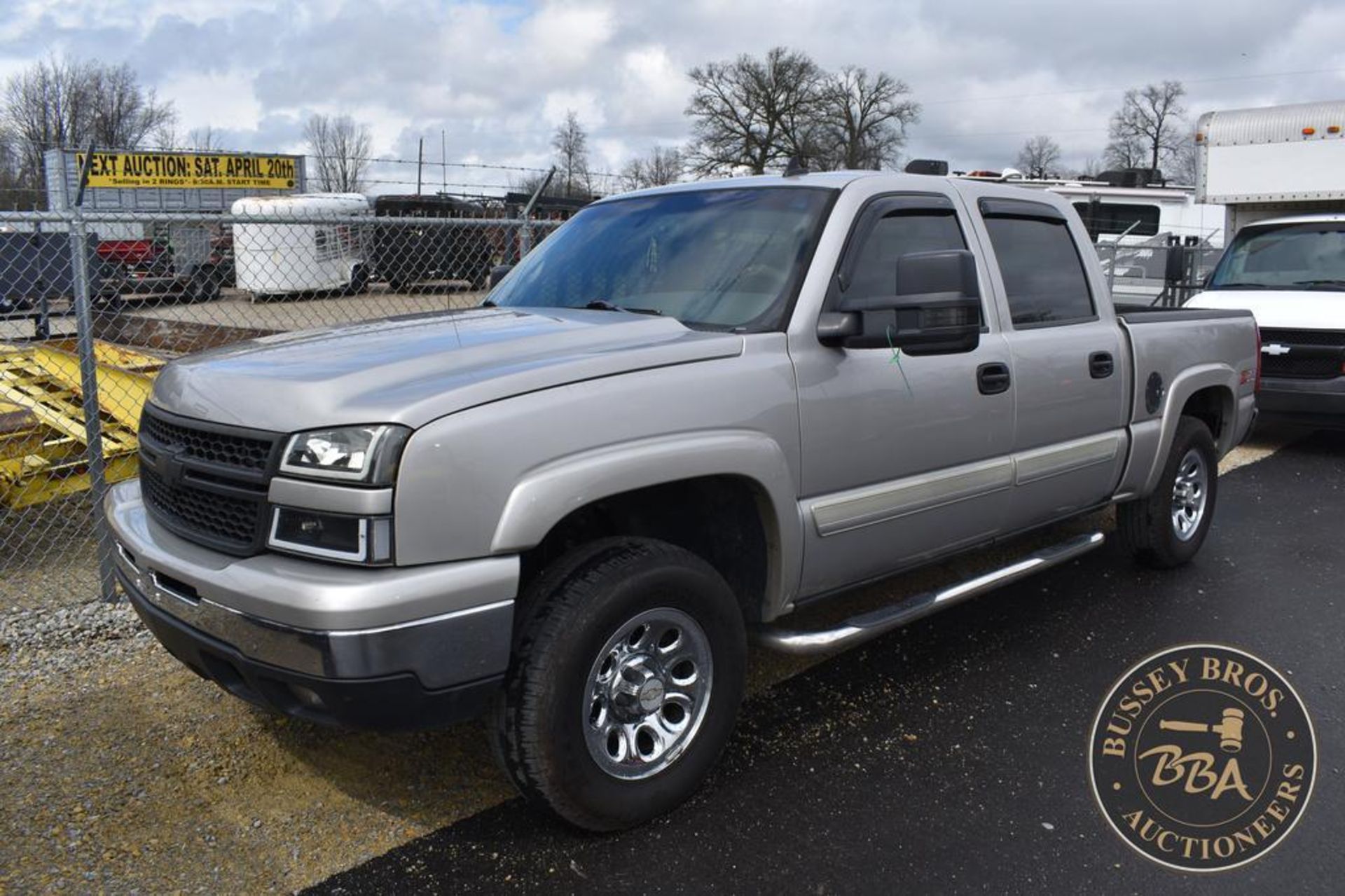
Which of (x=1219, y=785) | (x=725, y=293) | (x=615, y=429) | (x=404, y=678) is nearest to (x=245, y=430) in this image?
(x=404, y=678)

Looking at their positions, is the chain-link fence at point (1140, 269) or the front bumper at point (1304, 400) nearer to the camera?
the front bumper at point (1304, 400)

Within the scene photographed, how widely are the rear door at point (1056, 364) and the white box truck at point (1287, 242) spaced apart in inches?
166

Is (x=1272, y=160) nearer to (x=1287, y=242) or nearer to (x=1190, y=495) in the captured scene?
(x=1287, y=242)

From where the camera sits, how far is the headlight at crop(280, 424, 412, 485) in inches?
97.3

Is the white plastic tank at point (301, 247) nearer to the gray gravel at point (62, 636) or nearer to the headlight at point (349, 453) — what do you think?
the gray gravel at point (62, 636)

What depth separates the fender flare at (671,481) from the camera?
8.59ft

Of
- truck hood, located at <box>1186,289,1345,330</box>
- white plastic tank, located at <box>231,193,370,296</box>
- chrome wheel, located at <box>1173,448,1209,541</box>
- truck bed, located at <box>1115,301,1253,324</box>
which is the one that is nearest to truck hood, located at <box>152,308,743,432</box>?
truck bed, located at <box>1115,301,1253,324</box>

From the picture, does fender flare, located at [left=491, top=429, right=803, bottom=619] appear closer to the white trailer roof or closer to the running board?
the running board

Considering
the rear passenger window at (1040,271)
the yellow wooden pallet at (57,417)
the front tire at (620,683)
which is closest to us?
the front tire at (620,683)

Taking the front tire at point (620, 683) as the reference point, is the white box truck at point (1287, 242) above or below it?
above

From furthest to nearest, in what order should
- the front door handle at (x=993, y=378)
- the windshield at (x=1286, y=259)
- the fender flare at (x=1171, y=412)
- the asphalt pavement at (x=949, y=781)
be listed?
the windshield at (x=1286, y=259)
the fender flare at (x=1171, y=412)
the front door handle at (x=993, y=378)
the asphalt pavement at (x=949, y=781)

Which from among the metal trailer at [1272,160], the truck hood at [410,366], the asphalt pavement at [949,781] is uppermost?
the metal trailer at [1272,160]

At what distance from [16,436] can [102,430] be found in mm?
426

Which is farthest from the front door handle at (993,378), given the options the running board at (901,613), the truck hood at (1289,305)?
the truck hood at (1289,305)
